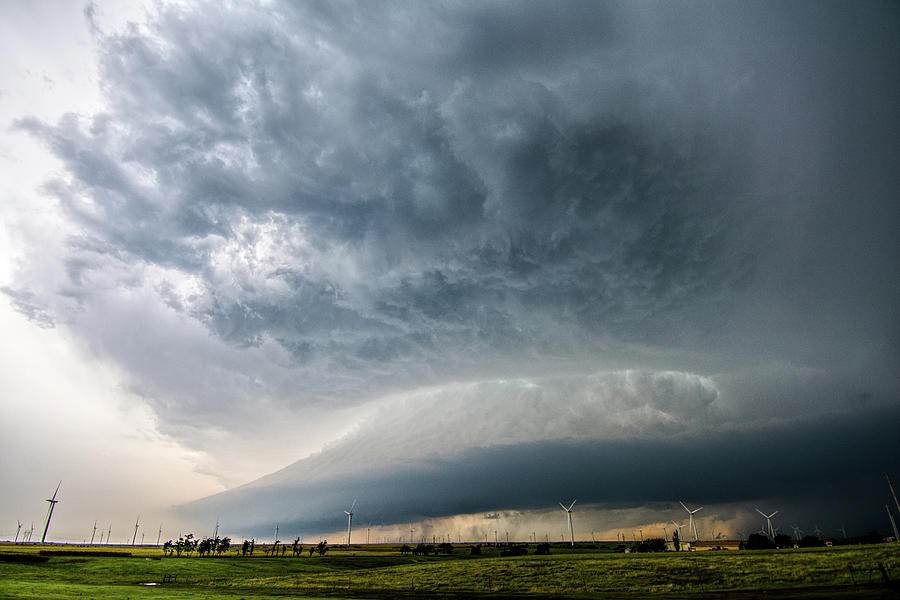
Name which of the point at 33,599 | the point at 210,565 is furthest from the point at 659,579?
the point at 210,565

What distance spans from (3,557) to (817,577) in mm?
241218

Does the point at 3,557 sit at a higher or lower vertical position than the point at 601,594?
Answer: higher

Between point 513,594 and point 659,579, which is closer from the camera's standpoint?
point 513,594

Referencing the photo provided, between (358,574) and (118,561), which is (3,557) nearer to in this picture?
(118,561)

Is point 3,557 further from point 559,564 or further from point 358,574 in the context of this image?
point 559,564

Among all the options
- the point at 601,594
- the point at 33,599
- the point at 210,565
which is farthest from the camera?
the point at 210,565

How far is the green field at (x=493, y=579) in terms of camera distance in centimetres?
9818

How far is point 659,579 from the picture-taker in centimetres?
12381

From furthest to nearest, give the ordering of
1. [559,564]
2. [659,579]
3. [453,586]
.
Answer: [559,564] → [453,586] → [659,579]

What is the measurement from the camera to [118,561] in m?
183

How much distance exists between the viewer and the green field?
3865 inches

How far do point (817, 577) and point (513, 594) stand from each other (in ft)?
211

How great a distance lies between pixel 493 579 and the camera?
140 metres

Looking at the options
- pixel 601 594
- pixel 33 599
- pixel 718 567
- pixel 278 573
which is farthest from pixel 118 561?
pixel 718 567
